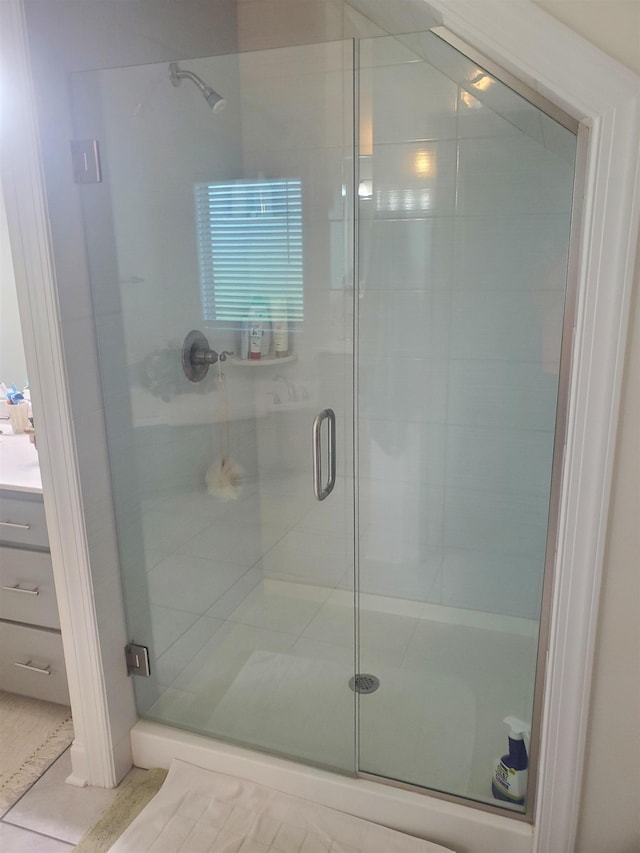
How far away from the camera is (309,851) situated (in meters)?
1.56

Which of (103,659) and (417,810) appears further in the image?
(103,659)

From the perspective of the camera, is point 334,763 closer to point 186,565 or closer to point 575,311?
point 186,565

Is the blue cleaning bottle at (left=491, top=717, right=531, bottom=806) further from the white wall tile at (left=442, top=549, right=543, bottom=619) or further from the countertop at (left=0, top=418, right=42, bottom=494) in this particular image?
the countertop at (left=0, top=418, right=42, bottom=494)

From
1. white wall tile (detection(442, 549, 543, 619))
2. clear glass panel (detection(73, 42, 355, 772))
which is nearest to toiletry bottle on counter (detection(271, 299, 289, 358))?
clear glass panel (detection(73, 42, 355, 772))

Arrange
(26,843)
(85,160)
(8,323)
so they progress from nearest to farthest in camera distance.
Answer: (85,160) → (26,843) → (8,323)

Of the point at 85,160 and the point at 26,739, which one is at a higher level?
the point at 85,160

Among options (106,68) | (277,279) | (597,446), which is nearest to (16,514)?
(277,279)

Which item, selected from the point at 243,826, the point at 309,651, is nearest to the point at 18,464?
the point at 309,651

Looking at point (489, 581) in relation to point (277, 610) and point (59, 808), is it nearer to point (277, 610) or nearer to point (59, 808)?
point (277, 610)

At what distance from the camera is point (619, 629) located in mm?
1292

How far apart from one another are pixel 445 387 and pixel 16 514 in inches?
55.5

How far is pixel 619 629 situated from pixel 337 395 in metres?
1.13

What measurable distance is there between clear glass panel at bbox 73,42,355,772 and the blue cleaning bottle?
1.27ft

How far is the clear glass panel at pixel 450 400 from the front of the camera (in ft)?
6.09
